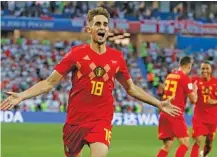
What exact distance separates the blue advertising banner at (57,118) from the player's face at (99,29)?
20.4 m

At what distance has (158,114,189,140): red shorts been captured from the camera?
12539 millimetres

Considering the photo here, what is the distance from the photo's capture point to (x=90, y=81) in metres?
7.88

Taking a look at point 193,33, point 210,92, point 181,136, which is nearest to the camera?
point 181,136

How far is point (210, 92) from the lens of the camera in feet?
46.4

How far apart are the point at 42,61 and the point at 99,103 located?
92.3 feet

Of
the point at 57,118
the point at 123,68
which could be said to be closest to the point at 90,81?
the point at 123,68

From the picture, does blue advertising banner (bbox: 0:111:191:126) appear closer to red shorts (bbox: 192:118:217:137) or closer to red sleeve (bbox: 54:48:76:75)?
red shorts (bbox: 192:118:217:137)

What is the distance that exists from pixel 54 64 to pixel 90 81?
93.4 feet

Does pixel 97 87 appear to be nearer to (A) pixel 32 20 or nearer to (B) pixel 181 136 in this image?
(B) pixel 181 136

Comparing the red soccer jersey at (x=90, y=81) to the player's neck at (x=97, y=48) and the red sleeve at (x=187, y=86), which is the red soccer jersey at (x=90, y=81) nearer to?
the player's neck at (x=97, y=48)

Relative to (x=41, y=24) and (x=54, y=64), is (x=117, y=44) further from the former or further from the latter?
(x=54, y=64)

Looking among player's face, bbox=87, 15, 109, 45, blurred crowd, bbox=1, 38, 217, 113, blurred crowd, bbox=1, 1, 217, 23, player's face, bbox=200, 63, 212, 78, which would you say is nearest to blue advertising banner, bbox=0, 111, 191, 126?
blurred crowd, bbox=1, 38, 217, 113

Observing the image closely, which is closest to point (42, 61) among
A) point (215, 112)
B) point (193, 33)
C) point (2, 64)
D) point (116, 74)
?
point (2, 64)

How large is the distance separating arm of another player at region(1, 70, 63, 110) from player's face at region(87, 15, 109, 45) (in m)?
0.58
